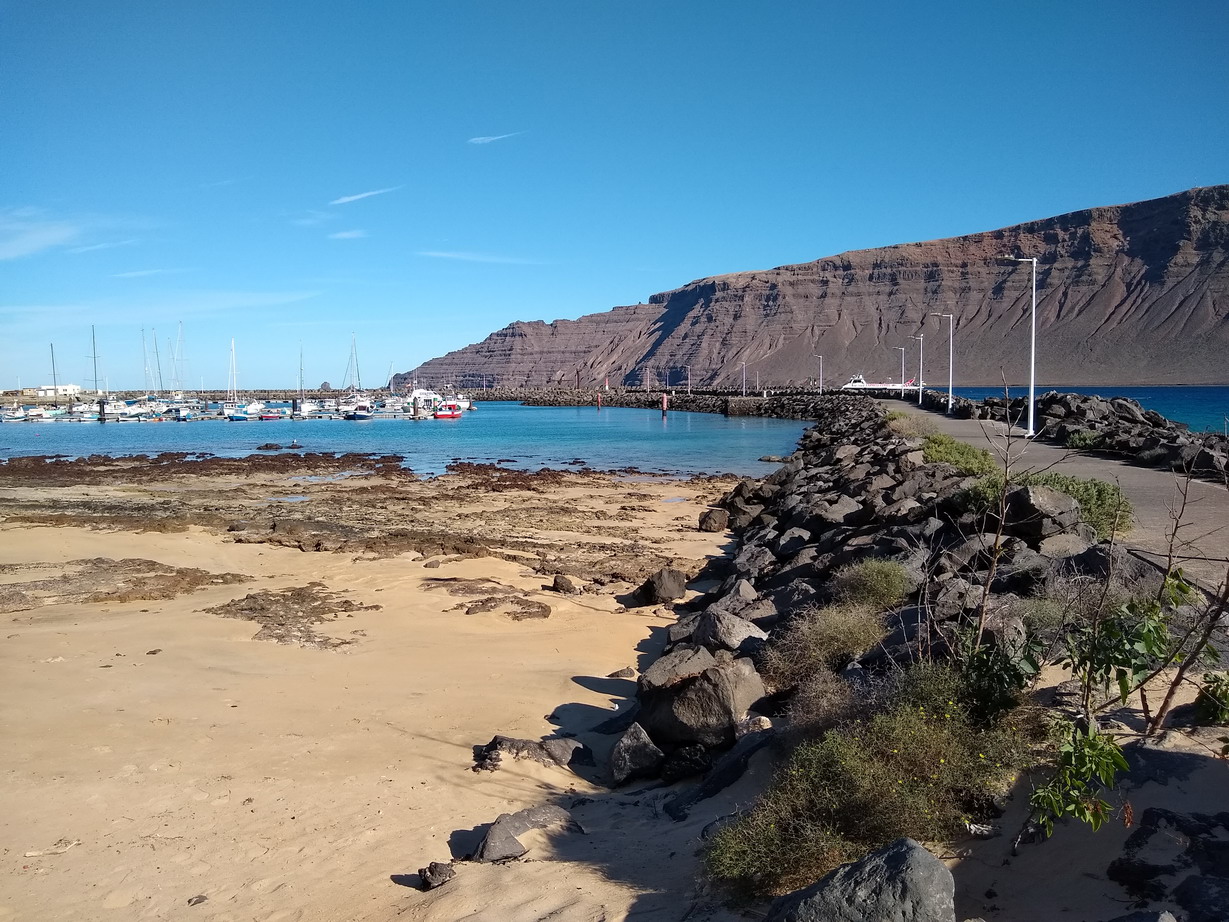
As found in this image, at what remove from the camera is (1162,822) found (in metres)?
3.91

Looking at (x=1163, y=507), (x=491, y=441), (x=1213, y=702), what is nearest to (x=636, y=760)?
(x=1213, y=702)

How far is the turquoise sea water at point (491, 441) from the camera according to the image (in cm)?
4119

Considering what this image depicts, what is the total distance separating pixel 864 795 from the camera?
14.2 ft

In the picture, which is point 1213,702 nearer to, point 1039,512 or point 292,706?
point 1039,512

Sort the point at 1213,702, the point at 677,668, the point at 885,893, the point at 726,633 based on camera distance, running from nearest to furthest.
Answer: the point at 885,893
the point at 1213,702
the point at 677,668
the point at 726,633

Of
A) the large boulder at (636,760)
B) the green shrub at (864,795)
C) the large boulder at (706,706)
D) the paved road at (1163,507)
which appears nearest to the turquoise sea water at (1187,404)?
the paved road at (1163,507)

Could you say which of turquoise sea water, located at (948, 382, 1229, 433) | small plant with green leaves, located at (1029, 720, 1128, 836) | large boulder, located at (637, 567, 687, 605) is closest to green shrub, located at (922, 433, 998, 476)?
turquoise sea water, located at (948, 382, 1229, 433)

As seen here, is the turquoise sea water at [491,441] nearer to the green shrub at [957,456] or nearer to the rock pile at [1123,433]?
the rock pile at [1123,433]

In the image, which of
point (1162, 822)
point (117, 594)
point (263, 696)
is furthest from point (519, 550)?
point (1162, 822)

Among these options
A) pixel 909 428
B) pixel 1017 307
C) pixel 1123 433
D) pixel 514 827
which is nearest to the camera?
pixel 514 827

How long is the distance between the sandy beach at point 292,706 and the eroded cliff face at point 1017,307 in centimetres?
13439

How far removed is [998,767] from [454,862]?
3199 mm

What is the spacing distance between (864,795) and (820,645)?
113 inches

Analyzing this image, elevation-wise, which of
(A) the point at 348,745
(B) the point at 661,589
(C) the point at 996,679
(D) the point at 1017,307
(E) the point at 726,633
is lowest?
(A) the point at 348,745
